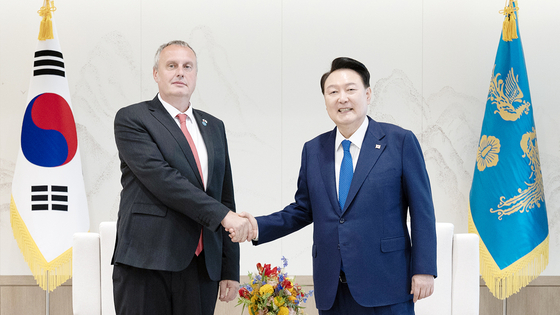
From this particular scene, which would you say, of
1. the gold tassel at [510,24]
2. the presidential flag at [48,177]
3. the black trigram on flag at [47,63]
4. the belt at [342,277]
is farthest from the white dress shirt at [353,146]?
the black trigram on flag at [47,63]

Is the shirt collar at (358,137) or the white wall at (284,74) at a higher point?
the white wall at (284,74)

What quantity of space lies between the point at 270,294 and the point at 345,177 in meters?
0.59

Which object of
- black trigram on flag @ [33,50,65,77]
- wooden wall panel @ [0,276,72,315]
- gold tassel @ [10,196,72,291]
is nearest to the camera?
gold tassel @ [10,196,72,291]

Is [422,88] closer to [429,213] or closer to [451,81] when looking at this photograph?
[451,81]

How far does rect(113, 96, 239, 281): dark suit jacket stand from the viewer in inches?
77.9

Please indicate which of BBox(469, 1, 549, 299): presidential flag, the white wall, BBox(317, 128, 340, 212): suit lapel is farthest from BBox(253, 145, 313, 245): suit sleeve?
BBox(469, 1, 549, 299): presidential flag

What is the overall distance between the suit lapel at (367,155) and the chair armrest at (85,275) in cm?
203

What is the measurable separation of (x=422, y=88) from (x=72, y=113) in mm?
2965

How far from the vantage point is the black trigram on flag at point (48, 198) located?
11.5 feet

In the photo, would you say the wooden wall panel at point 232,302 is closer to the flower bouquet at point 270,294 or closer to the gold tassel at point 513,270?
the gold tassel at point 513,270

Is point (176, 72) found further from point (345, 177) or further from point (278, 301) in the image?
point (278, 301)

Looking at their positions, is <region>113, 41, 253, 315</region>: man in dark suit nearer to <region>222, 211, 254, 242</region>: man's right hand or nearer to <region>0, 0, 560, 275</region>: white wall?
<region>222, 211, 254, 242</region>: man's right hand

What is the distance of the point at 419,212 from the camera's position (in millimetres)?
1926

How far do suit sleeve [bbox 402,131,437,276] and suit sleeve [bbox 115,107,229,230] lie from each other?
822 millimetres
